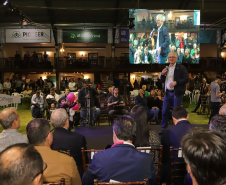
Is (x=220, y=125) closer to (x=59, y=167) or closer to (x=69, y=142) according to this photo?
(x=59, y=167)

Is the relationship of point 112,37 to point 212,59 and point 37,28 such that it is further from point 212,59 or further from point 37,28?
point 212,59

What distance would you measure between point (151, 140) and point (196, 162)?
131 inches

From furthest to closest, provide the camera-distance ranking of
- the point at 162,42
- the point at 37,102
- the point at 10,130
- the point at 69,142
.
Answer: the point at 162,42 → the point at 37,102 → the point at 10,130 → the point at 69,142

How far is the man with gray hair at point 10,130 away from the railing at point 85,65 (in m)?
16.3

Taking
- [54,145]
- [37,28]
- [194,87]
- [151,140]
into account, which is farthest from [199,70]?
[54,145]

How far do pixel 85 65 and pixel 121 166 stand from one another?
17.8 m

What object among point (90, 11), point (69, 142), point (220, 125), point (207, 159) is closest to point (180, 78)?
point (220, 125)

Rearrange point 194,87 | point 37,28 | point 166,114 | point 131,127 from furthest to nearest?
point 37,28 → point 194,87 → point 166,114 → point 131,127

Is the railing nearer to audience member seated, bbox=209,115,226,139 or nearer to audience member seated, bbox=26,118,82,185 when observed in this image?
audience member seated, bbox=209,115,226,139

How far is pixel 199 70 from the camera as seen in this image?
782 inches

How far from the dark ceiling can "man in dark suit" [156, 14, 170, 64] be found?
4830 mm

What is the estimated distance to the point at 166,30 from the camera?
38.9 feet

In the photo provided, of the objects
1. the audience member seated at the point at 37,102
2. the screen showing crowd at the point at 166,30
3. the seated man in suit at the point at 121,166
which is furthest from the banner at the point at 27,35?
the seated man in suit at the point at 121,166

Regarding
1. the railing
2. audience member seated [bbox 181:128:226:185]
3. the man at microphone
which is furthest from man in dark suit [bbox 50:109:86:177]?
the railing
